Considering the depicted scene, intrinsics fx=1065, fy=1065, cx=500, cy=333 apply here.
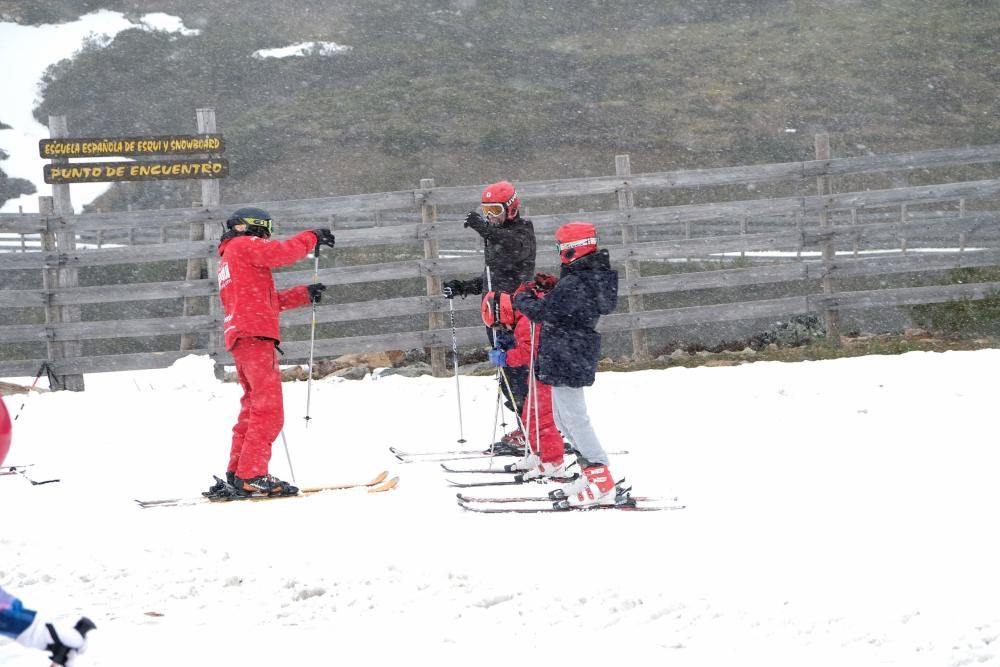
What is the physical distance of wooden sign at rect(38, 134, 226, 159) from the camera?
11781mm

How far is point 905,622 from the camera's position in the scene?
12.3 feet

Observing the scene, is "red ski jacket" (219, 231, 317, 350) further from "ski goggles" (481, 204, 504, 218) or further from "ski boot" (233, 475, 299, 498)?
"ski goggles" (481, 204, 504, 218)

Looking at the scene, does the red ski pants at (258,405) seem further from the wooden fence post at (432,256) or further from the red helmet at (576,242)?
the wooden fence post at (432,256)

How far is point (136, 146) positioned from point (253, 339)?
20.7 feet

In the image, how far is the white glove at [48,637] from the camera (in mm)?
2877

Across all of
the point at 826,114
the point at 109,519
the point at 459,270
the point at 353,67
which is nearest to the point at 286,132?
the point at 353,67

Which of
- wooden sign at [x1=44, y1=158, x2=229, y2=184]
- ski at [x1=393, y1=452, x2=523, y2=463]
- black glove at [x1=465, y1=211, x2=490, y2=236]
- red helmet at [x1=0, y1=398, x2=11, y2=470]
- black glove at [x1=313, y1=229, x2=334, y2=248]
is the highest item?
wooden sign at [x1=44, y1=158, x2=229, y2=184]

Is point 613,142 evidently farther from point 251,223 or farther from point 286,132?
point 251,223

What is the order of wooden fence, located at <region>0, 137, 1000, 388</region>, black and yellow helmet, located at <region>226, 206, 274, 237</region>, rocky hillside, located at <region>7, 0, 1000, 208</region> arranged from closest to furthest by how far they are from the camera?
black and yellow helmet, located at <region>226, 206, 274, 237</region> < wooden fence, located at <region>0, 137, 1000, 388</region> < rocky hillside, located at <region>7, 0, 1000, 208</region>

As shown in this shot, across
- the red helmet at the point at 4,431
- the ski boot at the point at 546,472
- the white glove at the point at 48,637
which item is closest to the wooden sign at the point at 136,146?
the ski boot at the point at 546,472

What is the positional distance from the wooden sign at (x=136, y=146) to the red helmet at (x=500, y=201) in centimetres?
549

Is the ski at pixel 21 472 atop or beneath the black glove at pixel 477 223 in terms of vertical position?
beneath

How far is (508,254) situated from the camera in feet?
24.6

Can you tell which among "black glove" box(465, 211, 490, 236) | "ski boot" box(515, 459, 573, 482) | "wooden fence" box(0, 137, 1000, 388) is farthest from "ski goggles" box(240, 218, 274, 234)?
"wooden fence" box(0, 137, 1000, 388)
